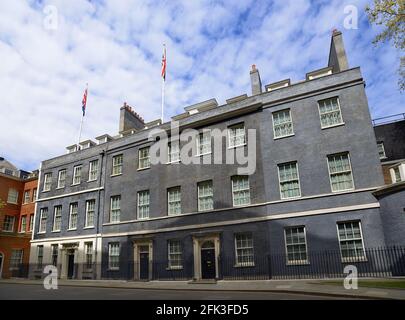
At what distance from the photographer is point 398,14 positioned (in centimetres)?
1708

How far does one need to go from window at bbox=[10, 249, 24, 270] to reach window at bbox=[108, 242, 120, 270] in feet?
47.8

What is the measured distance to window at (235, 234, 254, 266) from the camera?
19053 mm

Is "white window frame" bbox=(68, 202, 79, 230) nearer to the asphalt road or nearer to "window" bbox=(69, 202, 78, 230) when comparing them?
"window" bbox=(69, 202, 78, 230)

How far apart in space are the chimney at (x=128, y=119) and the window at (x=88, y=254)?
10.7 m

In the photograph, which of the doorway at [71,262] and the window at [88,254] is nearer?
the window at [88,254]

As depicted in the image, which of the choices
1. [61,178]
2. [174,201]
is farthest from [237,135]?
→ [61,178]

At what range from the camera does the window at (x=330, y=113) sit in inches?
737

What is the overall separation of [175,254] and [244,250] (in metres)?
5.34

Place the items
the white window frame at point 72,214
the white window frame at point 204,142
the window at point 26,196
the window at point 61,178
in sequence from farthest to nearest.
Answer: the window at point 26,196, the window at point 61,178, the white window frame at point 72,214, the white window frame at point 204,142

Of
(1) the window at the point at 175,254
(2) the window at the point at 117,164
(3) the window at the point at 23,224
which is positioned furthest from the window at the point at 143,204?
(3) the window at the point at 23,224

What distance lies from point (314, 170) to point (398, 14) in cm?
987

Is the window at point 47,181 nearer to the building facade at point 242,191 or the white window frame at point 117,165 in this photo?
the building facade at point 242,191

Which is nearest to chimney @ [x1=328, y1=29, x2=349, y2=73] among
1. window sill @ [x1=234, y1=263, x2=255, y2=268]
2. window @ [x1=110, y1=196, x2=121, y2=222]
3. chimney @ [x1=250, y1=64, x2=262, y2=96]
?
chimney @ [x1=250, y1=64, x2=262, y2=96]
